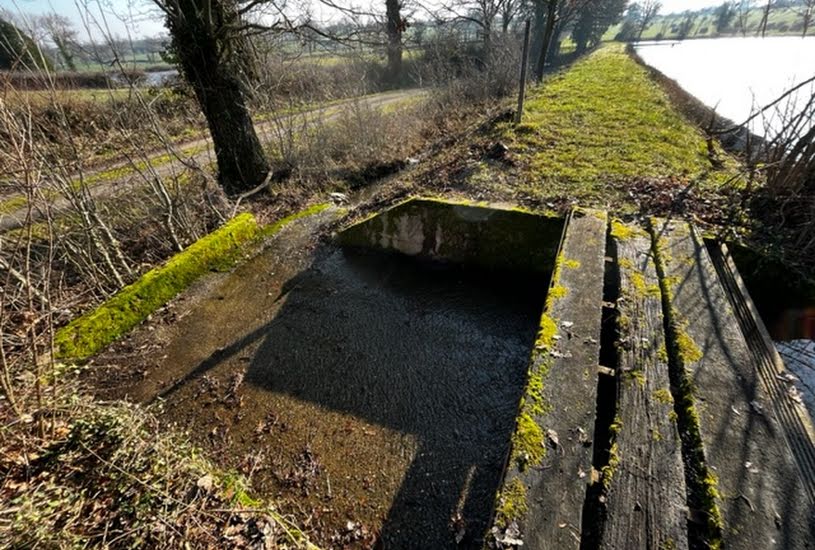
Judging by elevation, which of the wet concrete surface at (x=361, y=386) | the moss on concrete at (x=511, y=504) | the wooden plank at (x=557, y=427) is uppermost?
the wooden plank at (x=557, y=427)

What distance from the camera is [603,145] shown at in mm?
7891

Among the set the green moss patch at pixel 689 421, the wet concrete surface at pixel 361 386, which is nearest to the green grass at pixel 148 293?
the wet concrete surface at pixel 361 386

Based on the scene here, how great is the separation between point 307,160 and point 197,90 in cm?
279

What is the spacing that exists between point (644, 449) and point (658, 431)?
0.56 ft

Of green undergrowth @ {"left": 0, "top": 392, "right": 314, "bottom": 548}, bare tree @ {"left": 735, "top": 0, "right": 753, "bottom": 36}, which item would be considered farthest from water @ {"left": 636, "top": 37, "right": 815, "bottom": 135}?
green undergrowth @ {"left": 0, "top": 392, "right": 314, "bottom": 548}

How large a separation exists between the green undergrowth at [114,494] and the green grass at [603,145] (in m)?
5.63

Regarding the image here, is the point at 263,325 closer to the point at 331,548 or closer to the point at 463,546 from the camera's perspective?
the point at 331,548

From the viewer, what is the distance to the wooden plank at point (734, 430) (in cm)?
172

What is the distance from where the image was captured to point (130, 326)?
175 inches

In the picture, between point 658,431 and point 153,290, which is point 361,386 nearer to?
point 658,431

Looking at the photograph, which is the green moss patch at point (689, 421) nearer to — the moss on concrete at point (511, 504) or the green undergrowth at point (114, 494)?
the moss on concrete at point (511, 504)

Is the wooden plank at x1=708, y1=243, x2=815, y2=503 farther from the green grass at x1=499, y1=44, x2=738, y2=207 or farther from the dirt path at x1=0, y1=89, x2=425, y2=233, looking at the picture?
→ the dirt path at x1=0, y1=89, x2=425, y2=233

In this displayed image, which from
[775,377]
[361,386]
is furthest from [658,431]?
[361,386]

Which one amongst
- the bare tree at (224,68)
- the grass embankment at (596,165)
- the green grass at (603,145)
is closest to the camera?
the grass embankment at (596,165)
